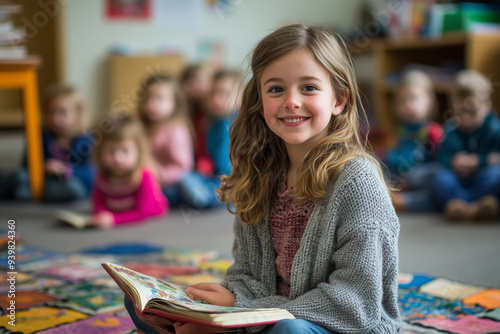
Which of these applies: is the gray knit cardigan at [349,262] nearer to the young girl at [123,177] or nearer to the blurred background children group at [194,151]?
the blurred background children group at [194,151]

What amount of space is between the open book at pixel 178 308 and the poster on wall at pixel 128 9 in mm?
3175

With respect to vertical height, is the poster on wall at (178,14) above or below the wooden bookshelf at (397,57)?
above

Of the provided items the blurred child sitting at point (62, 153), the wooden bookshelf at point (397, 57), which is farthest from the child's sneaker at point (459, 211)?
the blurred child sitting at point (62, 153)

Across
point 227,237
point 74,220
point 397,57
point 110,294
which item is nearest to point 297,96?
point 110,294

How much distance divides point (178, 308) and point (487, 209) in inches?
58.9

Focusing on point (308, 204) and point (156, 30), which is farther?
point (156, 30)

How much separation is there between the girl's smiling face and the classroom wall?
2.73 metres

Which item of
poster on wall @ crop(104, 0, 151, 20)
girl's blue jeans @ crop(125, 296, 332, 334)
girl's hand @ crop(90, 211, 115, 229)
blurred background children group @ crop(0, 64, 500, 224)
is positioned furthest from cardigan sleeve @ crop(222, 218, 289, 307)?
poster on wall @ crop(104, 0, 151, 20)

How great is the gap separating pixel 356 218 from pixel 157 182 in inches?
65.4

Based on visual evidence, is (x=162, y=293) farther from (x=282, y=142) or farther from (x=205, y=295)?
(x=282, y=142)

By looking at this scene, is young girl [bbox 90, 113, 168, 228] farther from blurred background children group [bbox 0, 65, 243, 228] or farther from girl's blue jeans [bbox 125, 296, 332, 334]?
girl's blue jeans [bbox 125, 296, 332, 334]

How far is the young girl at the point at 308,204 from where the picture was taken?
84 centimetres

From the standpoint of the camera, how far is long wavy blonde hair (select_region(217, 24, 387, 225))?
907 mm

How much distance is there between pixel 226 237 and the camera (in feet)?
6.32
